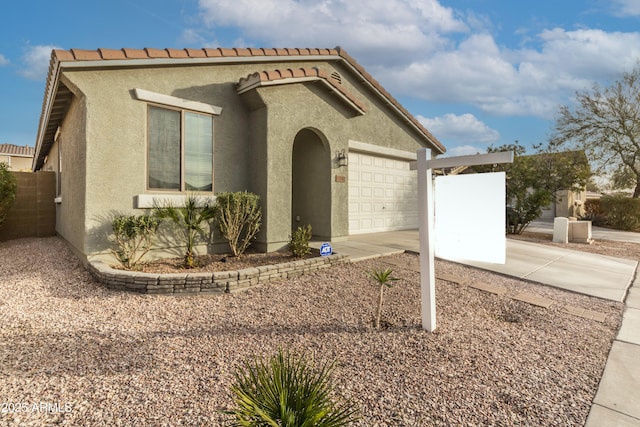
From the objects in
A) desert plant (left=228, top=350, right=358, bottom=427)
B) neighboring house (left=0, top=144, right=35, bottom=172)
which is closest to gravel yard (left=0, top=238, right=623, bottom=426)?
desert plant (left=228, top=350, right=358, bottom=427)

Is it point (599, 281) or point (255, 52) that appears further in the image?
point (255, 52)

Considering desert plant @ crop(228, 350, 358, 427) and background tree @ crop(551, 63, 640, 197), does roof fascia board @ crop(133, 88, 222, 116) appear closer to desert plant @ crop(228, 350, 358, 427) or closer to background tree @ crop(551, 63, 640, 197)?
desert plant @ crop(228, 350, 358, 427)

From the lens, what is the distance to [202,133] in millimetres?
7359

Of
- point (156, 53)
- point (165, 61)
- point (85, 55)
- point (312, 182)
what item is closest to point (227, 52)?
point (165, 61)

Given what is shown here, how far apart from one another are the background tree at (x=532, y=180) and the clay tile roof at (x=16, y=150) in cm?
3611

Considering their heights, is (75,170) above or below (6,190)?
above

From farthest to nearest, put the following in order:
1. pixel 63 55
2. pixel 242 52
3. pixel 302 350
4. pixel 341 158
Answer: pixel 341 158, pixel 242 52, pixel 63 55, pixel 302 350

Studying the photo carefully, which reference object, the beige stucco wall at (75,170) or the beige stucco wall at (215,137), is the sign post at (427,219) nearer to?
the beige stucco wall at (215,137)

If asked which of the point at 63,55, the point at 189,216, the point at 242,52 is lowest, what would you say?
the point at 189,216

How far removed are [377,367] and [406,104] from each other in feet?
38.5

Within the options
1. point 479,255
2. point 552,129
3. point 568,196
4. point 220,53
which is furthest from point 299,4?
point 568,196

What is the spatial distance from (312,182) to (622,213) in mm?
21352

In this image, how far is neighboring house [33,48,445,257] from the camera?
612 cm

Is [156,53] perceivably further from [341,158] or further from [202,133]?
[341,158]
